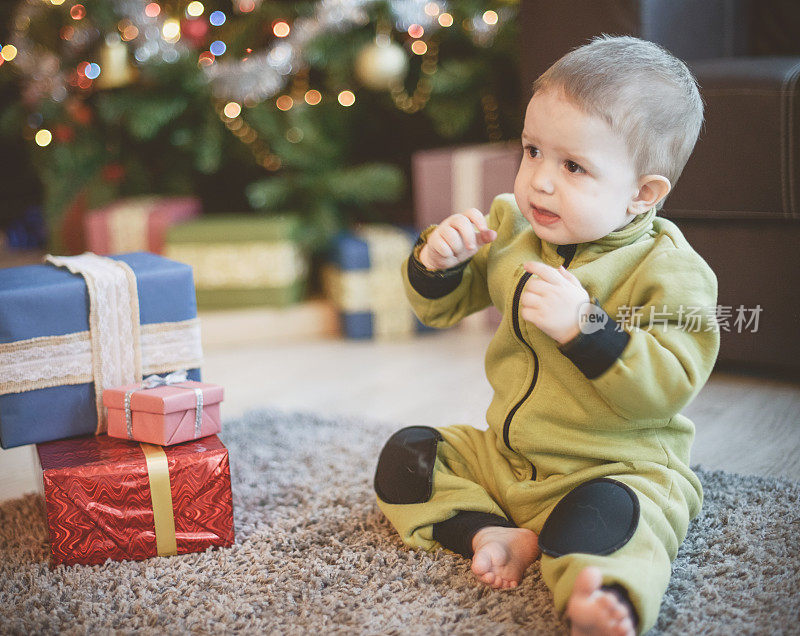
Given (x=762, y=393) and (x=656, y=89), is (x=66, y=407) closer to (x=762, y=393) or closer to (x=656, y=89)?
(x=656, y=89)

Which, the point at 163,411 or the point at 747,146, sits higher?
the point at 747,146

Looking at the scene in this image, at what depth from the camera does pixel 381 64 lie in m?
Result: 1.75

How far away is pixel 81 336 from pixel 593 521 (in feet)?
1.99

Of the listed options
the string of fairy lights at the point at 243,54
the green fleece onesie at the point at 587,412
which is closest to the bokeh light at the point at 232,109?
the string of fairy lights at the point at 243,54

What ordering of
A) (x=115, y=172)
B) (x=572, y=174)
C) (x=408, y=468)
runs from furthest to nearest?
(x=115, y=172) < (x=408, y=468) < (x=572, y=174)

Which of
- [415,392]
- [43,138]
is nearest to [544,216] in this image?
[415,392]

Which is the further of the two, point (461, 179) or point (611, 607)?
point (461, 179)

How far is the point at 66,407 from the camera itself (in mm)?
911

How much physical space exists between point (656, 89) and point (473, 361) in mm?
886

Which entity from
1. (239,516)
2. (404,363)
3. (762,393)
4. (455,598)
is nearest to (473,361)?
(404,363)

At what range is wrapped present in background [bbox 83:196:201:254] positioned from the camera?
179 centimetres

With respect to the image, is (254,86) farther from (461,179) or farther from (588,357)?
A: (588,357)

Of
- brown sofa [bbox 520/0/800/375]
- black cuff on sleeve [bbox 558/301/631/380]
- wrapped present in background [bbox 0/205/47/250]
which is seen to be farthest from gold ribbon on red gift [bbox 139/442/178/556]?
wrapped present in background [bbox 0/205/47/250]

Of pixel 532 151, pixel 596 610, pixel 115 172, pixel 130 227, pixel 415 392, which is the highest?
pixel 532 151
